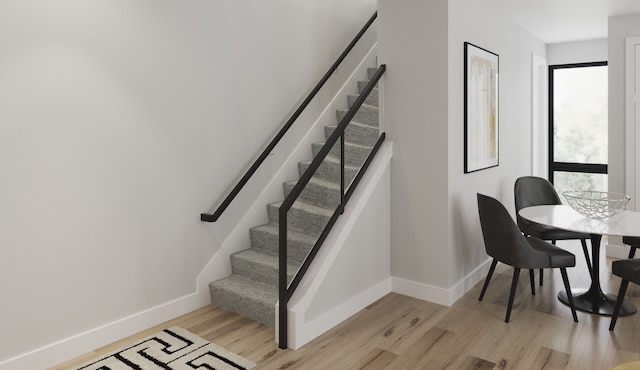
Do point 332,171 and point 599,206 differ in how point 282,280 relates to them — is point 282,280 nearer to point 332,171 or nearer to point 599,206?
point 332,171

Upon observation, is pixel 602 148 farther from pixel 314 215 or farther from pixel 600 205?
pixel 314 215

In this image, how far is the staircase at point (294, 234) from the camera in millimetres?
3043

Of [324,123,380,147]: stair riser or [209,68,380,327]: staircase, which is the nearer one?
[209,68,380,327]: staircase

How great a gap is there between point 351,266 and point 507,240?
113 cm

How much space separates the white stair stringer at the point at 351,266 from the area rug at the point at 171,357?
43 centimetres

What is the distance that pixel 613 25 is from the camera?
4812 mm

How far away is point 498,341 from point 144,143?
8.87 feet

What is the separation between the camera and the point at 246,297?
336cm

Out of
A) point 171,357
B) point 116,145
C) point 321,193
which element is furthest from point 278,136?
point 171,357

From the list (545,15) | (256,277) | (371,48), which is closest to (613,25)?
(545,15)

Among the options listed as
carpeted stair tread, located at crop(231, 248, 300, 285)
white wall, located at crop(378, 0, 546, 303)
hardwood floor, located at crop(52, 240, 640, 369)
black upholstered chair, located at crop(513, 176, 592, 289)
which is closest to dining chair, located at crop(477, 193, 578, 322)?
hardwood floor, located at crop(52, 240, 640, 369)

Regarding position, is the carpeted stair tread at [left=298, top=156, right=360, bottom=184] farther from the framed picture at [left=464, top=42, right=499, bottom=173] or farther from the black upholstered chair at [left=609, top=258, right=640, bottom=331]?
the black upholstered chair at [left=609, top=258, right=640, bottom=331]

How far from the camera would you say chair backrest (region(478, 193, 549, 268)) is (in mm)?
3225

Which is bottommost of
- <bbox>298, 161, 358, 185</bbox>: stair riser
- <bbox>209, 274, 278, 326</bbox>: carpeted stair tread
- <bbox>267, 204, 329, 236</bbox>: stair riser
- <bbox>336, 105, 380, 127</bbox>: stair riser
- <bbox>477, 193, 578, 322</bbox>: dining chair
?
<bbox>209, 274, 278, 326</bbox>: carpeted stair tread
